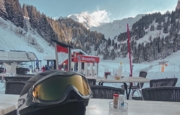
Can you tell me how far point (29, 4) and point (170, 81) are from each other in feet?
149

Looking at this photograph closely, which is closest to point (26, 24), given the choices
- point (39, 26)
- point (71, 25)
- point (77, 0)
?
point (39, 26)

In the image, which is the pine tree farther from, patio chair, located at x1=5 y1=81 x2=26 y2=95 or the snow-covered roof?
patio chair, located at x1=5 y1=81 x2=26 y2=95

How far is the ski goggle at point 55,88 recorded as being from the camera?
0.57m

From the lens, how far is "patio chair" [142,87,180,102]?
59.5 inches

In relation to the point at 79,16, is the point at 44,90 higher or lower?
lower

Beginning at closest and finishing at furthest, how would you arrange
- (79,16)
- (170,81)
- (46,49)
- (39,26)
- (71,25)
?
(170,81), (46,49), (39,26), (71,25), (79,16)

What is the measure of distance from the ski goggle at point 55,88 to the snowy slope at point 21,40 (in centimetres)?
3128

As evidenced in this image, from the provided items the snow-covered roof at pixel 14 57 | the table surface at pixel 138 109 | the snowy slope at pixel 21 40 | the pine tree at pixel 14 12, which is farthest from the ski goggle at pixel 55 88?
the pine tree at pixel 14 12

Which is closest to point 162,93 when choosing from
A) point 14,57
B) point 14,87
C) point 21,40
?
point 14,87

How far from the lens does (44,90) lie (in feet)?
1.89

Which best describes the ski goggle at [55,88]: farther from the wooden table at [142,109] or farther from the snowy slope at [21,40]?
the snowy slope at [21,40]

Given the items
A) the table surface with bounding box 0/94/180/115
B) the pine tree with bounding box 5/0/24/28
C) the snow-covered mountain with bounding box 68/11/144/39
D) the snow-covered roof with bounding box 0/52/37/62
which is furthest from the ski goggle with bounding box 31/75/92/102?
Answer: the snow-covered mountain with bounding box 68/11/144/39

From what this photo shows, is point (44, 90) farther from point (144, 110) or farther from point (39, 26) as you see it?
point (39, 26)

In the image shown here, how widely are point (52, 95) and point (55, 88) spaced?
2 cm
